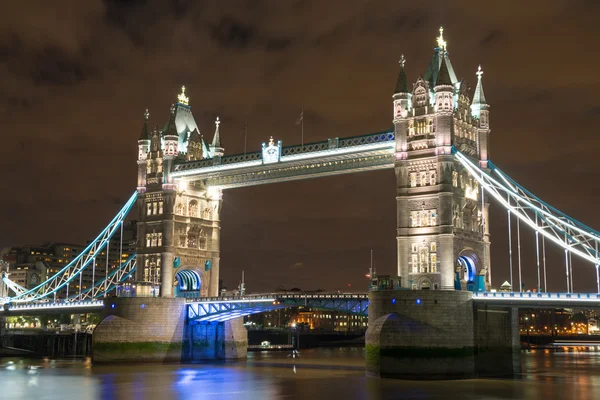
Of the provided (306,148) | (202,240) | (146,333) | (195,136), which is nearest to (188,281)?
(202,240)

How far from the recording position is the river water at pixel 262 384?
4372cm

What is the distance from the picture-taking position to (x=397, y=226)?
5844 cm

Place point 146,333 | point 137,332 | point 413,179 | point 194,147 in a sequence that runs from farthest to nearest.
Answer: point 194,147 → point 146,333 → point 137,332 → point 413,179

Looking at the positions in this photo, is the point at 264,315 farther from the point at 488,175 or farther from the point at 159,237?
the point at 488,175

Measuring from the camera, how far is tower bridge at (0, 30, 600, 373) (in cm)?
5194

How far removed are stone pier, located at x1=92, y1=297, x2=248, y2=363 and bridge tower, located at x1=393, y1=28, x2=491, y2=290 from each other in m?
23.8

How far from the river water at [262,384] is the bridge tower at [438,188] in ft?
29.2

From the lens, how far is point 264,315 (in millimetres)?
184750

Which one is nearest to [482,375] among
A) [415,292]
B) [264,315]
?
[415,292]

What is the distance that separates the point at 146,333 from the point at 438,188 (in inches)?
1150

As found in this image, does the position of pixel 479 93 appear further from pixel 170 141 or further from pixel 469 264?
pixel 170 141

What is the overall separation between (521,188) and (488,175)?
256 cm

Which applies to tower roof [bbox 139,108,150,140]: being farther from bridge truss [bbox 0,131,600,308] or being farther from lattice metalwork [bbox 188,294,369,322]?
lattice metalwork [bbox 188,294,369,322]

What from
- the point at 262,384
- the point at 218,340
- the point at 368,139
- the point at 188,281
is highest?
the point at 368,139
